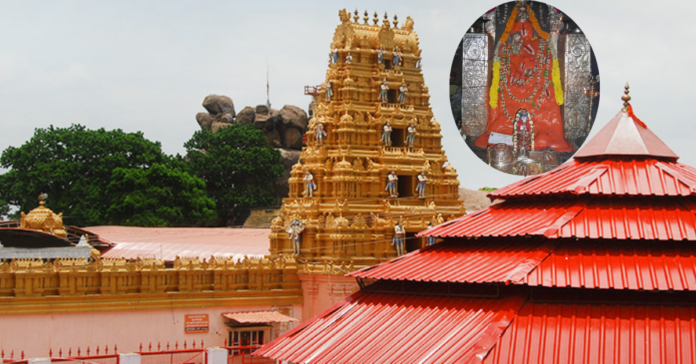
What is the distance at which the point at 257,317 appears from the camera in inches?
1303

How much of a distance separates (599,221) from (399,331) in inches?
202

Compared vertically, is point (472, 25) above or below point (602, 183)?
above

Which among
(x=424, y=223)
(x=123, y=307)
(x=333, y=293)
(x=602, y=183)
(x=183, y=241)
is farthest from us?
(x=183, y=241)

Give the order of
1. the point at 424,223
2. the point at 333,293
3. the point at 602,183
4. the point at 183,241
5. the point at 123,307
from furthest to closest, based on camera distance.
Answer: the point at 183,241
the point at 424,223
the point at 333,293
the point at 123,307
the point at 602,183

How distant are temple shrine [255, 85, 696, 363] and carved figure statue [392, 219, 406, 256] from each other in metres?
10.3

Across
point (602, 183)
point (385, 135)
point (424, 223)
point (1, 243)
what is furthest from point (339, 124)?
point (602, 183)

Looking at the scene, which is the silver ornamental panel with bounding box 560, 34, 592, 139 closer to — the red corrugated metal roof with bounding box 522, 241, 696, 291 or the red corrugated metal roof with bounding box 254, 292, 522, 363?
the red corrugated metal roof with bounding box 254, 292, 522, 363

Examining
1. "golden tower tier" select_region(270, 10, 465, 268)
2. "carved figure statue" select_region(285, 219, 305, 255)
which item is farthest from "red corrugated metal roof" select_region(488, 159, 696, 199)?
"carved figure statue" select_region(285, 219, 305, 255)

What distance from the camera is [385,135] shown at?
1483 inches

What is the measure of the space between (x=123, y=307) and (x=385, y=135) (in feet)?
40.4

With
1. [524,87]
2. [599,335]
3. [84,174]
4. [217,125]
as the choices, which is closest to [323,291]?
[524,87]

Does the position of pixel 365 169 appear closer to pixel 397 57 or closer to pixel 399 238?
pixel 399 238

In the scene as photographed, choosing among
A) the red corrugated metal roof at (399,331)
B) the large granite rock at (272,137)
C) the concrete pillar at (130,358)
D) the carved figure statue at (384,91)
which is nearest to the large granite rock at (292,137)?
the large granite rock at (272,137)

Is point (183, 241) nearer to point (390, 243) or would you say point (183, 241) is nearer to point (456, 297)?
point (390, 243)
